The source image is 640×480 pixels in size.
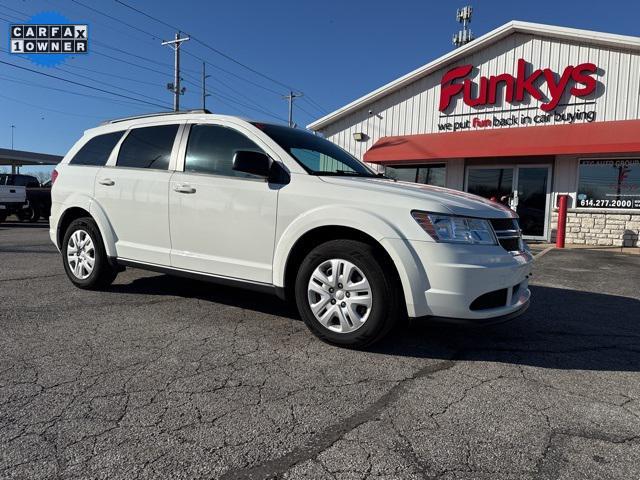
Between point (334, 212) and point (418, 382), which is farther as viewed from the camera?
point (334, 212)

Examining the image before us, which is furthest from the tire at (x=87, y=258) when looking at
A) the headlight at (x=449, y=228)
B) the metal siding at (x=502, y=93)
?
the metal siding at (x=502, y=93)

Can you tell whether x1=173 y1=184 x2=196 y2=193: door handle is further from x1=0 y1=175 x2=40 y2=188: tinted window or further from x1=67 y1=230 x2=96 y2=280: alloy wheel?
x1=0 y1=175 x2=40 y2=188: tinted window

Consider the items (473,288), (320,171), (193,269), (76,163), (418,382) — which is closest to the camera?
(418,382)

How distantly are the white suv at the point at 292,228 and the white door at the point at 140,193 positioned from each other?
1 cm

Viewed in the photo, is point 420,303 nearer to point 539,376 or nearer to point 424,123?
point 539,376

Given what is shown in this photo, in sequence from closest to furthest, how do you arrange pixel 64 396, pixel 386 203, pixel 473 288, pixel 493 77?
pixel 64 396
pixel 473 288
pixel 386 203
pixel 493 77

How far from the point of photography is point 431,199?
3270 mm

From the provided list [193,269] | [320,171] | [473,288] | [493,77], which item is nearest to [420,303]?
[473,288]

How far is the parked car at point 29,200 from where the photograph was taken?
54.8 ft

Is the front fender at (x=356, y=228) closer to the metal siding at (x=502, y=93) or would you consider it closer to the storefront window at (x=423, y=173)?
the storefront window at (x=423, y=173)

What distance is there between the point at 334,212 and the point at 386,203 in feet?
1.28

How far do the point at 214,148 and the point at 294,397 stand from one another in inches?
96.5

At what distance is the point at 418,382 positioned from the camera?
2.91 m

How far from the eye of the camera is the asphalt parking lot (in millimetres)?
2025
